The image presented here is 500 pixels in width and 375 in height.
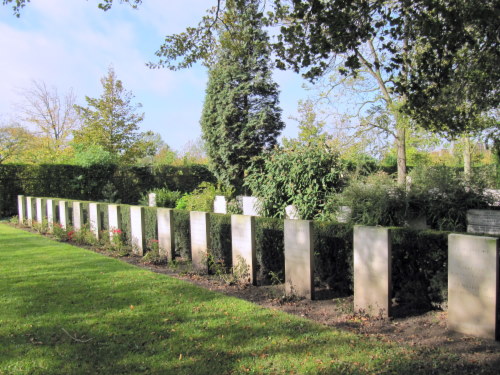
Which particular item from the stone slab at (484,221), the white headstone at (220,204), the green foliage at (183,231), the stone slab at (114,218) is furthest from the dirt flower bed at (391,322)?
the white headstone at (220,204)

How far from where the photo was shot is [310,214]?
8.24 metres

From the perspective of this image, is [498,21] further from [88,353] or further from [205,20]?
[88,353]

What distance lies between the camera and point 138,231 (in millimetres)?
8031

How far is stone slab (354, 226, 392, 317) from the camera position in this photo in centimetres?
419

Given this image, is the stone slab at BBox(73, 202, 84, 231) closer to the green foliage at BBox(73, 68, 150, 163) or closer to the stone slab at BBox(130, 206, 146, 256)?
the stone slab at BBox(130, 206, 146, 256)

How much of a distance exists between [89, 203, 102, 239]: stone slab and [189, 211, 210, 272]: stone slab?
381 cm

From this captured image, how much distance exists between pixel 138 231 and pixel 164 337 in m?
4.62

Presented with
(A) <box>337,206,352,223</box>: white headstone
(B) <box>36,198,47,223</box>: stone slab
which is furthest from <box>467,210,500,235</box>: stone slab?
(B) <box>36,198,47,223</box>: stone slab

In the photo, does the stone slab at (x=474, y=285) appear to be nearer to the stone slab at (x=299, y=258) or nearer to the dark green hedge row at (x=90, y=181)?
the stone slab at (x=299, y=258)

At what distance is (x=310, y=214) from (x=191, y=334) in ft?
16.2

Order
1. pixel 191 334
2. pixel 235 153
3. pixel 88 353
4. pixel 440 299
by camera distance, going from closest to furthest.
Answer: pixel 88 353, pixel 191 334, pixel 440 299, pixel 235 153

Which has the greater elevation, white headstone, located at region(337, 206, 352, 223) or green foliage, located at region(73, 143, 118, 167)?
green foliage, located at region(73, 143, 118, 167)

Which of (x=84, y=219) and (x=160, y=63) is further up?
(x=160, y=63)

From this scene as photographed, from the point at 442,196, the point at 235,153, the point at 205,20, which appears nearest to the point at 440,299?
the point at 442,196
